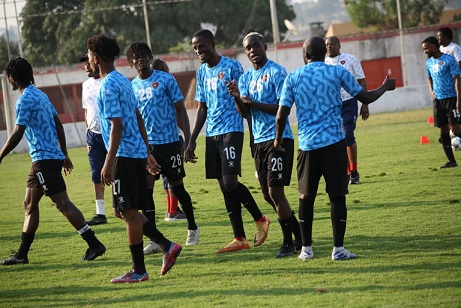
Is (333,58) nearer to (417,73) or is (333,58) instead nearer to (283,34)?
(417,73)

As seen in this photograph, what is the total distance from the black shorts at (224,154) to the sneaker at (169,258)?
134cm

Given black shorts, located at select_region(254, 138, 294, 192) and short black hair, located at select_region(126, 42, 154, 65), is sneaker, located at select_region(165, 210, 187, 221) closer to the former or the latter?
short black hair, located at select_region(126, 42, 154, 65)

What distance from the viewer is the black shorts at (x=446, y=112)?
15562 mm

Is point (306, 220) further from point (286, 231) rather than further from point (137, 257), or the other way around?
point (137, 257)

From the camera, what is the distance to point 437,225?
32.5ft

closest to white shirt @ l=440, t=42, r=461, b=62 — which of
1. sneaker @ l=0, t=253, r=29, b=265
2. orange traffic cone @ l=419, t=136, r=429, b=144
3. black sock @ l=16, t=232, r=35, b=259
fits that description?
orange traffic cone @ l=419, t=136, r=429, b=144

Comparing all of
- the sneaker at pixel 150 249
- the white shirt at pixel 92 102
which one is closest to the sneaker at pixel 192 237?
the sneaker at pixel 150 249

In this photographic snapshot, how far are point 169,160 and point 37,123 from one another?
A: 1.59m

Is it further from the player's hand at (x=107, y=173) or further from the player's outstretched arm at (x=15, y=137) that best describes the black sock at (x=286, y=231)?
the player's outstretched arm at (x=15, y=137)

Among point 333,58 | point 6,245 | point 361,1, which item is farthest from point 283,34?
point 6,245

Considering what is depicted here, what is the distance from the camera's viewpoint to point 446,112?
15727 mm

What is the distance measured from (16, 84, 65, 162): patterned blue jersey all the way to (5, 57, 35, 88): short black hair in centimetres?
10

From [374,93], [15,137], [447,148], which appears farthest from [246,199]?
[447,148]

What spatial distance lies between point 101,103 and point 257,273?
2210 mm
